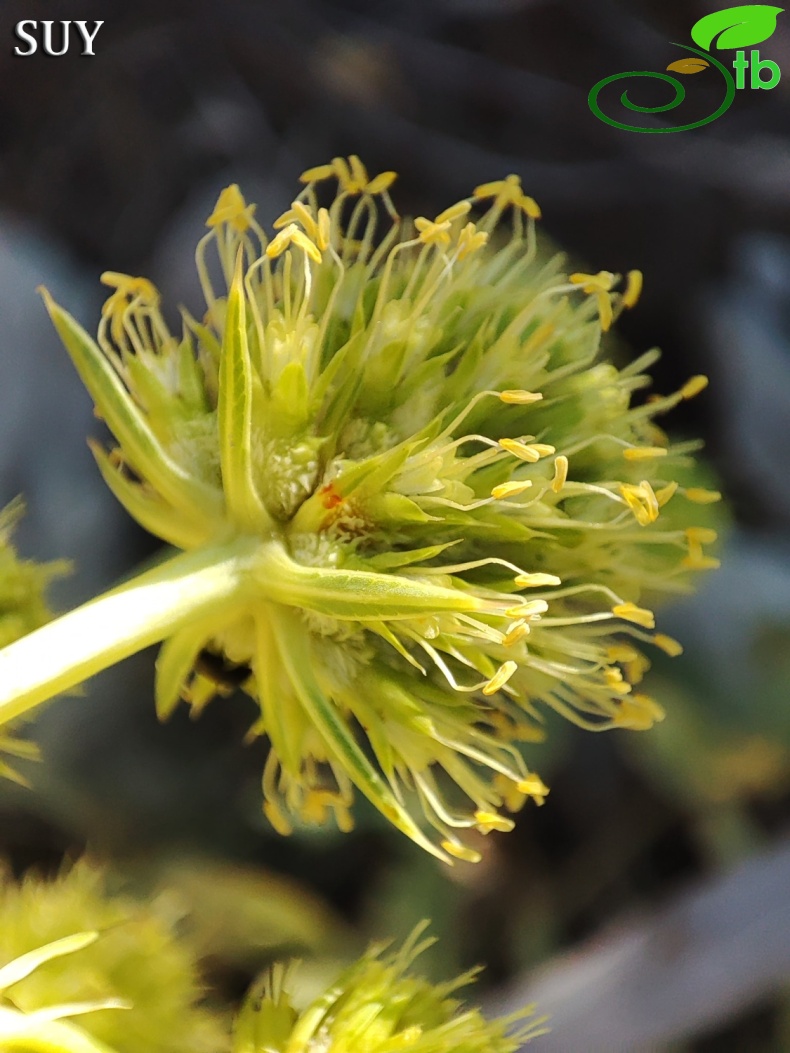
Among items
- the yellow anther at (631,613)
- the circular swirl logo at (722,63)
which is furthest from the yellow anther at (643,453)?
the circular swirl logo at (722,63)

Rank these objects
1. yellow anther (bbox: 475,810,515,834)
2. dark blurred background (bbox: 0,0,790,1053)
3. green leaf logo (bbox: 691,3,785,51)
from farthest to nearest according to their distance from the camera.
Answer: dark blurred background (bbox: 0,0,790,1053) < green leaf logo (bbox: 691,3,785,51) < yellow anther (bbox: 475,810,515,834)

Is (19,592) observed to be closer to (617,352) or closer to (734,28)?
(617,352)

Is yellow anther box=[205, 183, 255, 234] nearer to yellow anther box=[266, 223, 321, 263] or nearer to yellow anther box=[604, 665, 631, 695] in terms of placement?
yellow anther box=[266, 223, 321, 263]

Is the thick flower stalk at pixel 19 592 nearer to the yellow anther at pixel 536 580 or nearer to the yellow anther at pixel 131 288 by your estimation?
the yellow anther at pixel 131 288

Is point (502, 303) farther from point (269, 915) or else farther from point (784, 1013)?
point (784, 1013)

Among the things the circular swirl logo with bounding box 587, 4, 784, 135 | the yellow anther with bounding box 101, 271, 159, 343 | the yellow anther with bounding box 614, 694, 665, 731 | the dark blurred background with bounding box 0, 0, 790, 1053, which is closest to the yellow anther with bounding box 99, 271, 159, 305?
the yellow anther with bounding box 101, 271, 159, 343

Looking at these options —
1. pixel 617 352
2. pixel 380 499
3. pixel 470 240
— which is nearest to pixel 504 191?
pixel 470 240
